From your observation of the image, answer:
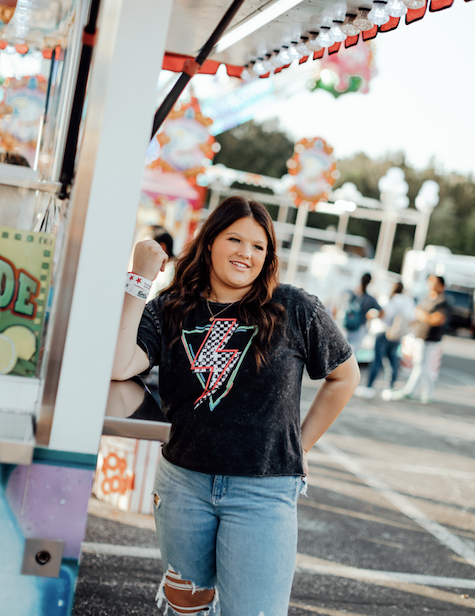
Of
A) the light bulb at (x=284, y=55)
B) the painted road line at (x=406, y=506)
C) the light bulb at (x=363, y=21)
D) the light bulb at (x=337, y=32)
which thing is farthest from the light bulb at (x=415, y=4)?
the painted road line at (x=406, y=506)

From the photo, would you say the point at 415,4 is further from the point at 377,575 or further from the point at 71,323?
the point at 377,575

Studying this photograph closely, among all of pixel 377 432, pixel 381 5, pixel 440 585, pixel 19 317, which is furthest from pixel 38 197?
pixel 377 432

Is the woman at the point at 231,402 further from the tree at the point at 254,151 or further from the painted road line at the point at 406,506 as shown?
the tree at the point at 254,151

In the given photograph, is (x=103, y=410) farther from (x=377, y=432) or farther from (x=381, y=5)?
(x=377, y=432)

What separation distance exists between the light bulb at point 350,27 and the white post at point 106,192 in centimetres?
85

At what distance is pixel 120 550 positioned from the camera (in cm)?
347

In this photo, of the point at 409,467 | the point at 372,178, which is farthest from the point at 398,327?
the point at 372,178

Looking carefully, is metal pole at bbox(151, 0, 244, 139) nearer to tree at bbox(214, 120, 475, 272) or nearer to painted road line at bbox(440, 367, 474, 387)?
painted road line at bbox(440, 367, 474, 387)

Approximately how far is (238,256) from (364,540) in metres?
2.78

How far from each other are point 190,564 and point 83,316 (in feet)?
2.95

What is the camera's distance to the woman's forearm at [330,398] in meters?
2.02

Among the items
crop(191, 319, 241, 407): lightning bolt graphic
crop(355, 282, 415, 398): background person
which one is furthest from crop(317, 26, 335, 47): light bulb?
crop(355, 282, 415, 398): background person

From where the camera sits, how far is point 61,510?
4.41 ft

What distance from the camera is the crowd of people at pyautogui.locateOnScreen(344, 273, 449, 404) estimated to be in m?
8.63
